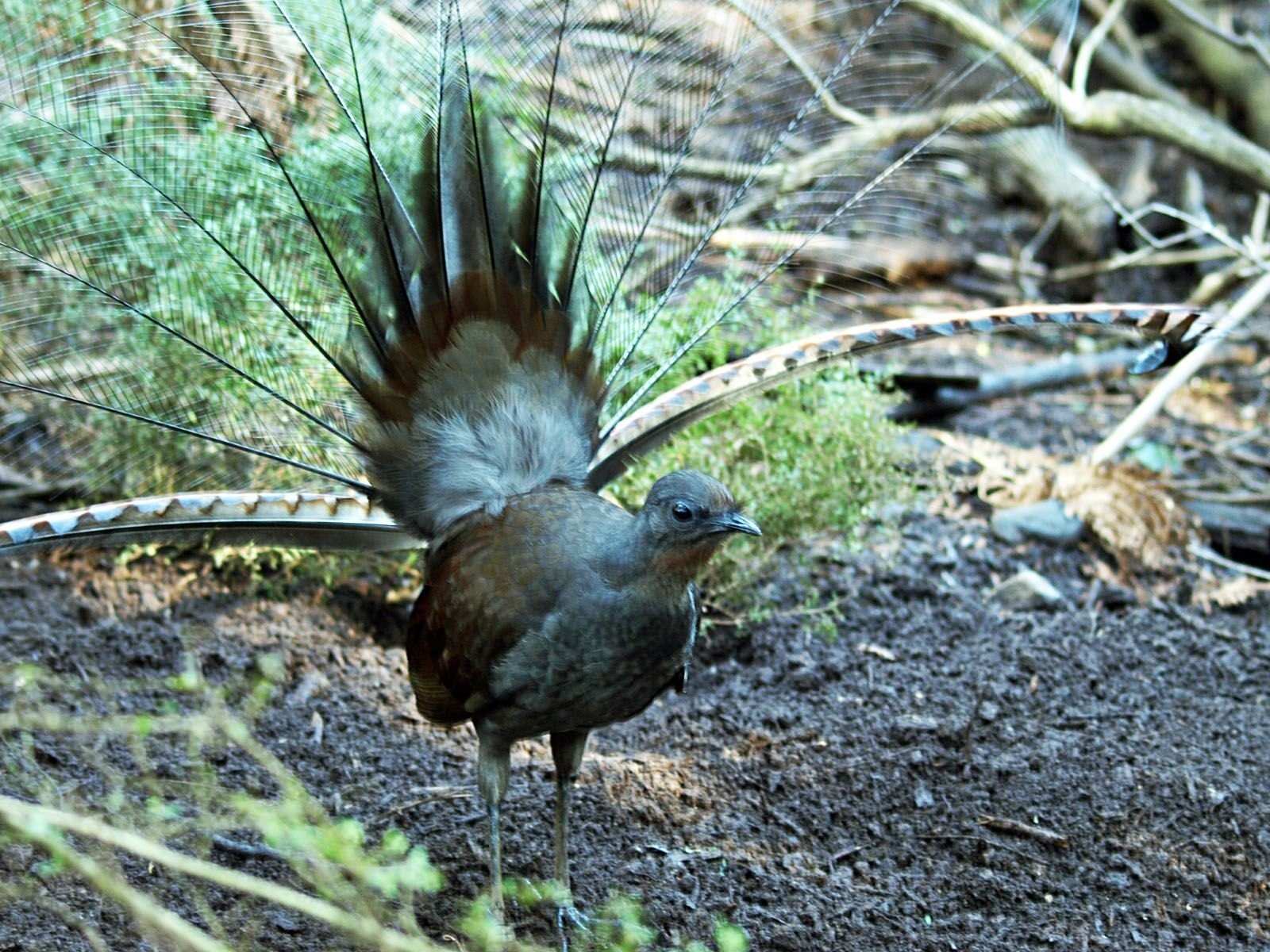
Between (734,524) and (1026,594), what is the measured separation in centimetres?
284

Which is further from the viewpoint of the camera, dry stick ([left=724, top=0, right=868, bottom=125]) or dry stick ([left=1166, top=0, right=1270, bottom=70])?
dry stick ([left=1166, top=0, right=1270, bottom=70])

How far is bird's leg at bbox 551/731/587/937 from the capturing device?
13.5 feet

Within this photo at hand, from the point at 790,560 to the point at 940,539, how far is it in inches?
35.8

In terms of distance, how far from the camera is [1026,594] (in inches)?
235

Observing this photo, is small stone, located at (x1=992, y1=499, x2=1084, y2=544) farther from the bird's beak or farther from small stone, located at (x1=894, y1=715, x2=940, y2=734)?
the bird's beak

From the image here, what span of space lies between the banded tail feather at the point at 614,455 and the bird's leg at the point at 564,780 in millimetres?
857

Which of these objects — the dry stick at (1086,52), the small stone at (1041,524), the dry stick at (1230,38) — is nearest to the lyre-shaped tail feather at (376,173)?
the small stone at (1041,524)

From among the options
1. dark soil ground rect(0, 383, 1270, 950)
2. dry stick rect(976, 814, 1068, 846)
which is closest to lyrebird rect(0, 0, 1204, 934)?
dark soil ground rect(0, 383, 1270, 950)

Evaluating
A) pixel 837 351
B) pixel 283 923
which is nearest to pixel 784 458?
pixel 837 351

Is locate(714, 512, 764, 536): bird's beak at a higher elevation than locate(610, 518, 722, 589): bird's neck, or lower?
higher

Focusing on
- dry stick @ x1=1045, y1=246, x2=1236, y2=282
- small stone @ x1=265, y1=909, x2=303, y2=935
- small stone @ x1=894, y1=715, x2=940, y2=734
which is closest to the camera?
small stone @ x1=265, y1=909, x2=303, y2=935

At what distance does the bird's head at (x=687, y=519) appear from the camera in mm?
3637

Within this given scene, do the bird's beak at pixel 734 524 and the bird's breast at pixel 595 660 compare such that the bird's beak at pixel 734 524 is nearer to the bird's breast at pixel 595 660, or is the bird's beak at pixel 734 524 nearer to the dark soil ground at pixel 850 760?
the bird's breast at pixel 595 660

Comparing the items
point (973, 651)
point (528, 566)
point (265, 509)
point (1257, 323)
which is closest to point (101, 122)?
point (265, 509)
